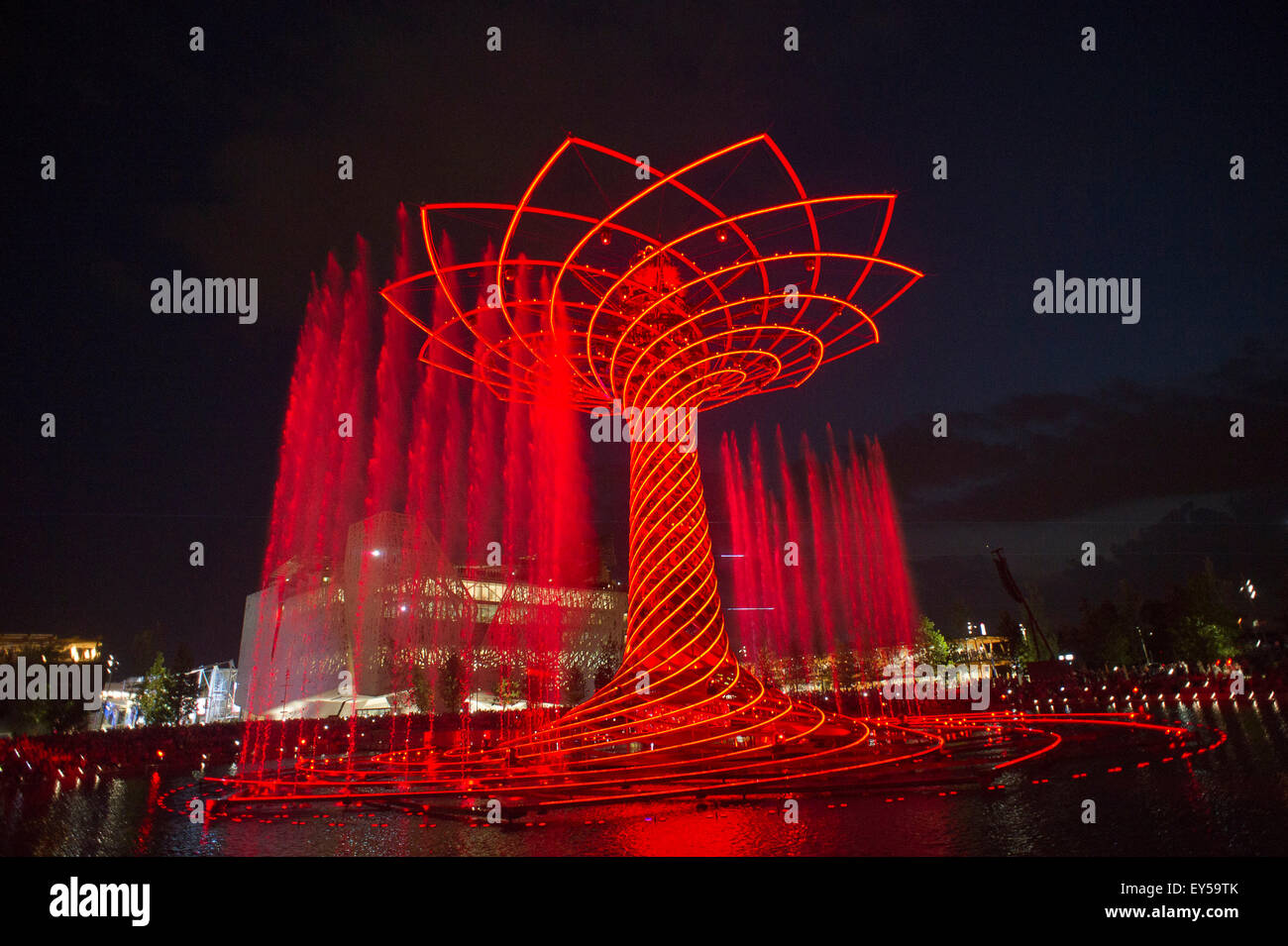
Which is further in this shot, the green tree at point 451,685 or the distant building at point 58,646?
the distant building at point 58,646

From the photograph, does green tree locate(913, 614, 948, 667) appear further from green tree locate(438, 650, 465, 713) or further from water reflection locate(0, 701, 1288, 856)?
water reflection locate(0, 701, 1288, 856)

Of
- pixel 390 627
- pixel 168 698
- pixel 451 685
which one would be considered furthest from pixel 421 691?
pixel 168 698

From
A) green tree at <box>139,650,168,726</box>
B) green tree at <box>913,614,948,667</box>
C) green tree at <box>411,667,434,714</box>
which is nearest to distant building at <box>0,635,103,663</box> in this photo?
green tree at <box>139,650,168,726</box>

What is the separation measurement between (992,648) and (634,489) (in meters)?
62.7

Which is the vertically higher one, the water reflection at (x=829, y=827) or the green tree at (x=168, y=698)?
the water reflection at (x=829, y=827)

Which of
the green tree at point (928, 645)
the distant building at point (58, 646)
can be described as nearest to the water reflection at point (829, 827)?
the green tree at point (928, 645)

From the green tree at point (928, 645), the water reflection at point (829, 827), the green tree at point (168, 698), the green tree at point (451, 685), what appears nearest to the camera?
the water reflection at point (829, 827)

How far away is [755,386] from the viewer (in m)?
19.2

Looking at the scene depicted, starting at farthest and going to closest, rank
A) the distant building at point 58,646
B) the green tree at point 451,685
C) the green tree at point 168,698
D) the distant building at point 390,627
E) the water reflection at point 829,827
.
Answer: the distant building at point 58,646
the distant building at point 390,627
the green tree at point 168,698
the green tree at point 451,685
the water reflection at point 829,827

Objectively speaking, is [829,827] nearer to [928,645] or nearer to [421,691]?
[421,691]

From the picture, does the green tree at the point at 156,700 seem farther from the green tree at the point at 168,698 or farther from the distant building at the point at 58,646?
the distant building at the point at 58,646
